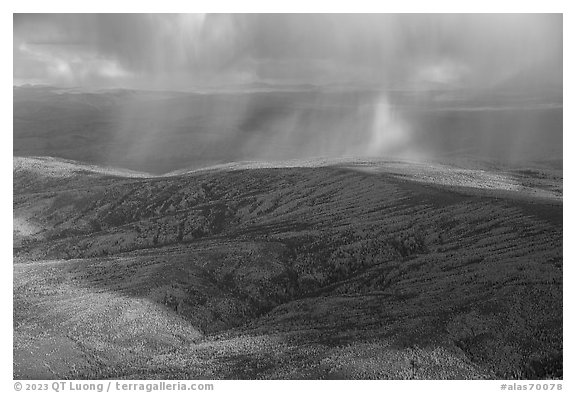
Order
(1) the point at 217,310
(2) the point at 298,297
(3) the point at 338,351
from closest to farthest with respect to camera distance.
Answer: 1. (3) the point at 338,351
2. (1) the point at 217,310
3. (2) the point at 298,297

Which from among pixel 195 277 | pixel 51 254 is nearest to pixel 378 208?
pixel 195 277

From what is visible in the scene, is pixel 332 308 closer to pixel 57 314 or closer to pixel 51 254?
pixel 57 314

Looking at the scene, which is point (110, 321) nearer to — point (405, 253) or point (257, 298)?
point (257, 298)
